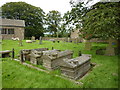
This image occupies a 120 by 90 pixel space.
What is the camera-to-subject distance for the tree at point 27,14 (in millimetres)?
34031

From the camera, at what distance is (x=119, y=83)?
150 inches

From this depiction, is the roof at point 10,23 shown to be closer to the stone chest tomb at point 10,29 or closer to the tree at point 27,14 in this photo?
the stone chest tomb at point 10,29

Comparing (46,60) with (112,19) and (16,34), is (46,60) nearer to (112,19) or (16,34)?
(112,19)

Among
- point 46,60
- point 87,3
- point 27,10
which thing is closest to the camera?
point 46,60

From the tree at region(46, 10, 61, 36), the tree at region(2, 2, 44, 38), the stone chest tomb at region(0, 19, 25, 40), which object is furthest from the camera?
the tree at region(46, 10, 61, 36)

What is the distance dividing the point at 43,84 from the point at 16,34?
1054 inches

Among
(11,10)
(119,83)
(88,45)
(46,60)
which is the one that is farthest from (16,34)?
(119,83)

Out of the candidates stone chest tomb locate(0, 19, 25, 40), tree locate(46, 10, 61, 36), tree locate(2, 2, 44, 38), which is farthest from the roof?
tree locate(46, 10, 61, 36)

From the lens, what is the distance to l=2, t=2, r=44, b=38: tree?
3403cm

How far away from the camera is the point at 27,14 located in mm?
34875

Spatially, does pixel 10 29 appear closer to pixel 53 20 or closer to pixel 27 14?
pixel 27 14

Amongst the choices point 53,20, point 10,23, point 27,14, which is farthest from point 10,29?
point 53,20

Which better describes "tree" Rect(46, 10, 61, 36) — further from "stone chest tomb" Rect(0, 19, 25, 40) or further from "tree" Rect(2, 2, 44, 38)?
"stone chest tomb" Rect(0, 19, 25, 40)

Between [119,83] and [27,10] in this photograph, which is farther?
[27,10]
